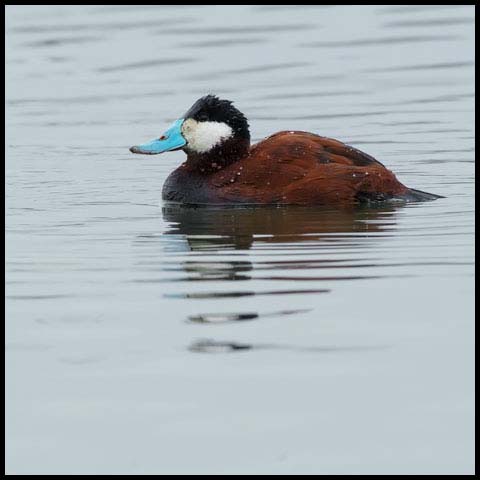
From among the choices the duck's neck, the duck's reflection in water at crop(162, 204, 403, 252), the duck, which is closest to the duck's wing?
the duck

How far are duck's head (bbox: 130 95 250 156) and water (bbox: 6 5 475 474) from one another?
468mm

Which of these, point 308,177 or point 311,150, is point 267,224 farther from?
point 311,150

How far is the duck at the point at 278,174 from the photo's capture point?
11578 mm

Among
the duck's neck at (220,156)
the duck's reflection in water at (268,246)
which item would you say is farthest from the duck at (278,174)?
the duck's reflection in water at (268,246)

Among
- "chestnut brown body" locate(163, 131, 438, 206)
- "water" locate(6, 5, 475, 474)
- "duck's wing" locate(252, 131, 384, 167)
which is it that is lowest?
"water" locate(6, 5, 475, 474)

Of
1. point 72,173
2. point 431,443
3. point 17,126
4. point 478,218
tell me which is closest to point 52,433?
point 431,443

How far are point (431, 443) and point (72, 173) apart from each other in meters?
7.53

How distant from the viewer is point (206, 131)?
12.2 metres

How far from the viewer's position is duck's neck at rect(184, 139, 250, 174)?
12086mm

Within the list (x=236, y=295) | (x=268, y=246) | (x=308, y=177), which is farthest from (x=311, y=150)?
(x=236, y=295)

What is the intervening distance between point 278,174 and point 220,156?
2.19ft

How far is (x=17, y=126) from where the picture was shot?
15898 mm

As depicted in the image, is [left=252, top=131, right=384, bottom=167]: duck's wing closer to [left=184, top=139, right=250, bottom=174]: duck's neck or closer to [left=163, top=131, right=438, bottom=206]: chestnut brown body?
[left=163, top=131, right=438, bottom=206]: chestnut brown body

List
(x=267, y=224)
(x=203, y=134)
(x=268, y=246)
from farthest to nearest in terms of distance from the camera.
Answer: (x=203, y=134), (x=267, y=224), (x=268, y=246)
